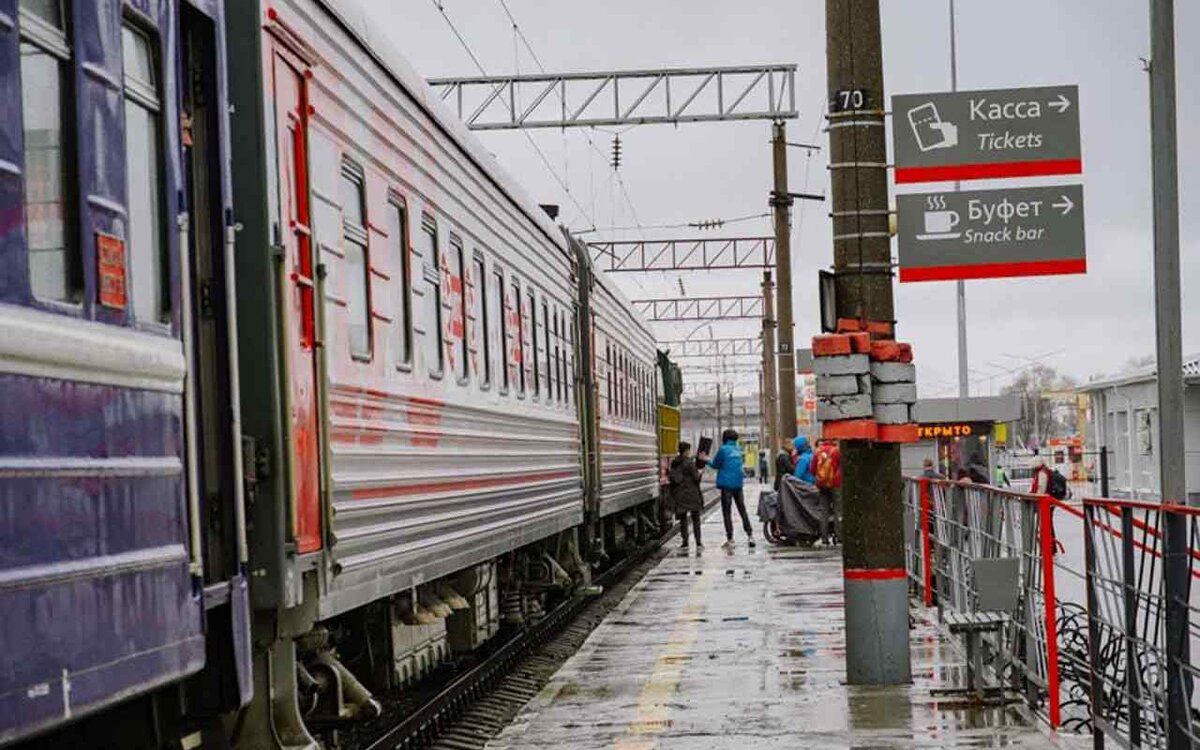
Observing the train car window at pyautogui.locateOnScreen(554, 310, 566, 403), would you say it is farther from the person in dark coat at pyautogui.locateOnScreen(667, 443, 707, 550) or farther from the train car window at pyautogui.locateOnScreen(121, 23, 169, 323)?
the train car window at pyautogui.locateOnScreen(121, 23, 169, 323)

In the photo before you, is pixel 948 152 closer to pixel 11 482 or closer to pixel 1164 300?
pixel 1164 300

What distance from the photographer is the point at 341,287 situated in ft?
28.1

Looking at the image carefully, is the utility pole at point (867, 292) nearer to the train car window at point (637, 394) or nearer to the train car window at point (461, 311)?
the train car window at point (461, 311)

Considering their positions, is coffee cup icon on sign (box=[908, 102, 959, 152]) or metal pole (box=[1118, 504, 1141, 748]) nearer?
metal pole (box=[1118, 504, 1141, 748])

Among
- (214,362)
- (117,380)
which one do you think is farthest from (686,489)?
(117,380)

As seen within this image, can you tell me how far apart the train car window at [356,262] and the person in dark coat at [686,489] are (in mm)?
17892

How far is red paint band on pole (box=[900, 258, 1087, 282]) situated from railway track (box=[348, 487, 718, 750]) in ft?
12.0

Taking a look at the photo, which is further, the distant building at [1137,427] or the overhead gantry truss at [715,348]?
the overhead gantry truss at [715,348]

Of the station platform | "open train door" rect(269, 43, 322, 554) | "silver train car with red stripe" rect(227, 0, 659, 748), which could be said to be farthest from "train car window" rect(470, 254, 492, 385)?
"open train door" rect(269, 43, 322, 554)

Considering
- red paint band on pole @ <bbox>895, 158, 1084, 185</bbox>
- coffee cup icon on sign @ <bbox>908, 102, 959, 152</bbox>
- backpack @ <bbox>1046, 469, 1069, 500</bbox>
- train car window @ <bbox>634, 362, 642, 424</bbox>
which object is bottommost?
backpack @ <bbox>1046, 469, 1069, 500</bbox>

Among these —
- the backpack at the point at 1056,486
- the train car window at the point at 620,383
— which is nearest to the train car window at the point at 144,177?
the train car window at the point at 620,383

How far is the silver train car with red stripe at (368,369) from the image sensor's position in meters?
7.29

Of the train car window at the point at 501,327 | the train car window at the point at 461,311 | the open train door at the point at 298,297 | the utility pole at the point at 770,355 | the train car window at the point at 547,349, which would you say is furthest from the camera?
the utility pole at the point at 770,355

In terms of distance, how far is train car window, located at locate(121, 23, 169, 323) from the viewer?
568cm
